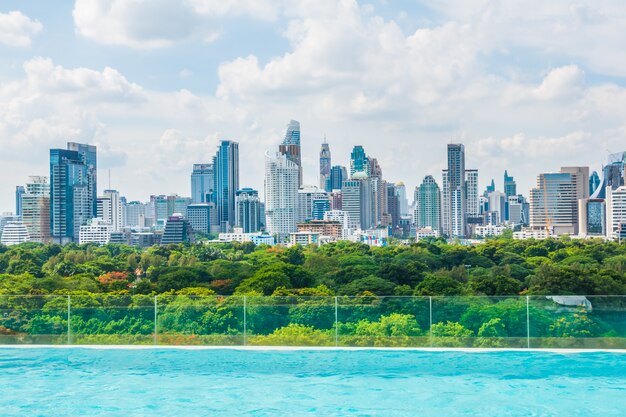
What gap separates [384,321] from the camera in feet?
36.4

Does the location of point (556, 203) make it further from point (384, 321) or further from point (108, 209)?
point (384, 321)

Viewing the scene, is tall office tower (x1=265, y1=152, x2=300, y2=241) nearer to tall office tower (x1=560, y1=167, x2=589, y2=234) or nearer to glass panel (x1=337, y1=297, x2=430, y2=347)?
tall office tower (x1=560, y1=167, x2=589, y2=234)

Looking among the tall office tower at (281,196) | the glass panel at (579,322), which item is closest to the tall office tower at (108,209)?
the tall office tower at (281,196)

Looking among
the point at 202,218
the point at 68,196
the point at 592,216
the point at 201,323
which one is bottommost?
the point at 201,323

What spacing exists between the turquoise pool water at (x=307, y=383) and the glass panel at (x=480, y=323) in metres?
0.22

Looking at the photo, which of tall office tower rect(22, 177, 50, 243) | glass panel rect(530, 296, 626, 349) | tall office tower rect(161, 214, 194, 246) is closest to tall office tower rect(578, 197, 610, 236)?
tall office tower rect(161, 214, 194, 246)

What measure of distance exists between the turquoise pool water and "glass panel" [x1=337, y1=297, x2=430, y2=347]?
216 millimetres

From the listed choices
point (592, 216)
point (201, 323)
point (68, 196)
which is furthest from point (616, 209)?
point (201, 323)

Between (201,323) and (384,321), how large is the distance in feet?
9.68

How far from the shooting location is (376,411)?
8477 mm

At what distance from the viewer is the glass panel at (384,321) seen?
10781 millimetres

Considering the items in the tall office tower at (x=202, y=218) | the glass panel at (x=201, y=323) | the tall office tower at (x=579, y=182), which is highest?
the tall office tower at (x=579, y=182)

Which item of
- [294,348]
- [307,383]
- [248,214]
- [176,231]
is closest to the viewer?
[307,383]

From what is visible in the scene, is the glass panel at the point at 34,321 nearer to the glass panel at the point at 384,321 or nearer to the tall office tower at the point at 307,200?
the glass panel at the point at 384,321
